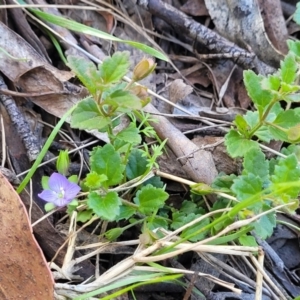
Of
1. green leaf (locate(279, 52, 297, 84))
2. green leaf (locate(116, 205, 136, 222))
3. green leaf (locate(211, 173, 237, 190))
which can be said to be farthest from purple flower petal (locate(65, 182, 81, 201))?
green leaf (locate(279, 52, 297, 84))

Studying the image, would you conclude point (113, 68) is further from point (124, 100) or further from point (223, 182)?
point (223, 182)

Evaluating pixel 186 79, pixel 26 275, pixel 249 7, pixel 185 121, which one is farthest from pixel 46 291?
pixel 249 7

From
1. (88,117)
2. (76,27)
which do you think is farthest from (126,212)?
(76,27)

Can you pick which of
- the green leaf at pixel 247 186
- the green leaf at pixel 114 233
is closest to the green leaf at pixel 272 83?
the green leaf at pixel 247 186

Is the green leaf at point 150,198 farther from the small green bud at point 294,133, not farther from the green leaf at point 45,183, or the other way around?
the small green bud at point 294,133

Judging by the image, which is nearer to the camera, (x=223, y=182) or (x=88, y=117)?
(x=88, y=117)

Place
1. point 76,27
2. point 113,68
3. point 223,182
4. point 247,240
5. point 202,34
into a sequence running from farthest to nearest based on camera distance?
point 202,34 → point 76,27 → point 223,182 → point 247,240 → point 113,68

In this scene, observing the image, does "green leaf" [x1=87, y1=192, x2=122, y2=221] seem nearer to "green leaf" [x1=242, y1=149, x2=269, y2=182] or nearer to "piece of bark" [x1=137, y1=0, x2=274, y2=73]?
"green leaf" [x1=242, y1=149, x2=269, y2=182]

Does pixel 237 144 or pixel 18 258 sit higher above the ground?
pixel 237 144
